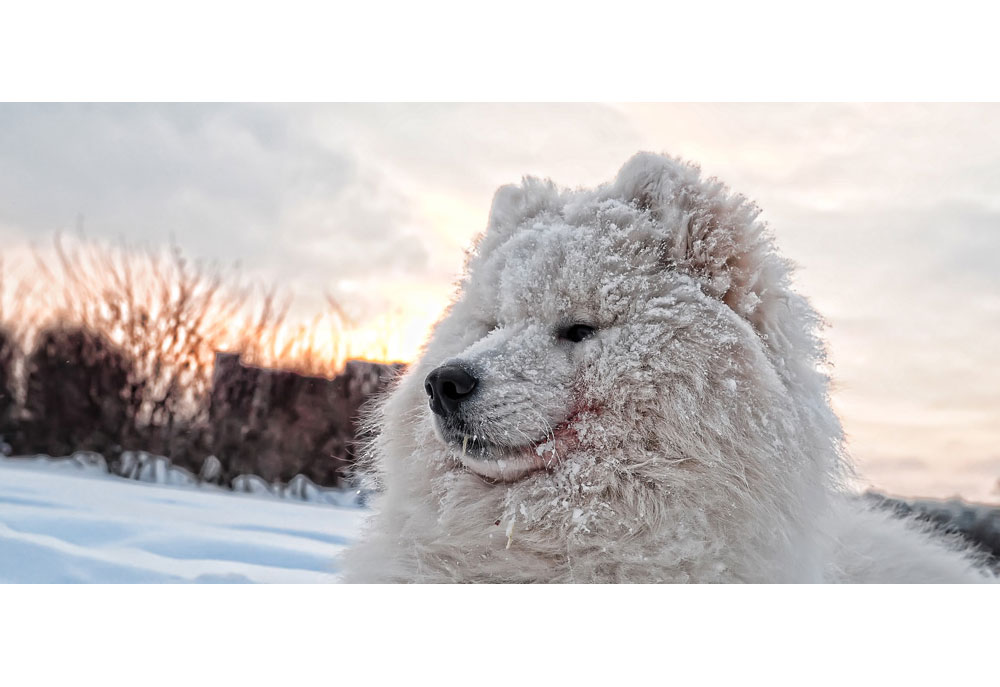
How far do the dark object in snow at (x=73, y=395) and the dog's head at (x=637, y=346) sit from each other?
4131mm

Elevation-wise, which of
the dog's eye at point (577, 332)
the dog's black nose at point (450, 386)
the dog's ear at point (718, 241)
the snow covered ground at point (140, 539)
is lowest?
the snow covered ground at point (140, 539)

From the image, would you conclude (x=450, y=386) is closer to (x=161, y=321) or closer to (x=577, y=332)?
(x=577, y=332)

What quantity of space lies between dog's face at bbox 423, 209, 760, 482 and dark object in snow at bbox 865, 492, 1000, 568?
1.41 meters

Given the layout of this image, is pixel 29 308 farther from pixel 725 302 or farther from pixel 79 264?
pixel 725 302

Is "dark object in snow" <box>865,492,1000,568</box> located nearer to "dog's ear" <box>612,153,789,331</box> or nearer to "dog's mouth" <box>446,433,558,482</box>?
"dog's ear" <box>612,153,789,331</box>

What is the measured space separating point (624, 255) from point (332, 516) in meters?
2.94

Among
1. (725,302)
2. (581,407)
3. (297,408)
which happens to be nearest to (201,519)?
(581,407)

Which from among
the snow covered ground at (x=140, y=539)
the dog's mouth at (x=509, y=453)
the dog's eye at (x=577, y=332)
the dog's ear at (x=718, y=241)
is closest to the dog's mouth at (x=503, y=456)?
the dog's mouth at (x=509, y=453)

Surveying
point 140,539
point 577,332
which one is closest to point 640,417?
point 577,332

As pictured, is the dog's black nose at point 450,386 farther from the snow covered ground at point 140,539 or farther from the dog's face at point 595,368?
the snow covered ground at point 140,539

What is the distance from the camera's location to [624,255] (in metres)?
2.45

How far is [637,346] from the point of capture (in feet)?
7.56

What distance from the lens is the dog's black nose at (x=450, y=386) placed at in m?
2.28

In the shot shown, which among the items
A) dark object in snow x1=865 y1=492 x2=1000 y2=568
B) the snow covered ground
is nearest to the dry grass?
the snow covered ground
